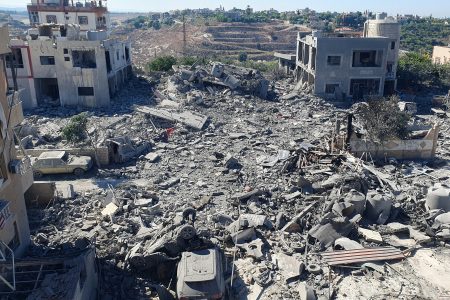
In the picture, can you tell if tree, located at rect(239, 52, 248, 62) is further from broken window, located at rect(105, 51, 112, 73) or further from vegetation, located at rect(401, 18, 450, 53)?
broken window, located at rect(105, 51, 112, 73)

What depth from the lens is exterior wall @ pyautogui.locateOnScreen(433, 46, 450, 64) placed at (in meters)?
52.9

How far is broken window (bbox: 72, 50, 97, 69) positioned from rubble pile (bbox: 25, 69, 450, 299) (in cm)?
775

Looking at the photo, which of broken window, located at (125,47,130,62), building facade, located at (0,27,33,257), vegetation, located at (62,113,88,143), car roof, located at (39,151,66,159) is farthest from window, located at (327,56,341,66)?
building facade, located at (0,27,33,257)

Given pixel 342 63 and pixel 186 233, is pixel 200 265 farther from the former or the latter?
pixel 342 63

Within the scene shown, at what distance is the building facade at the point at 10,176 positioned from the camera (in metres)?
11.6

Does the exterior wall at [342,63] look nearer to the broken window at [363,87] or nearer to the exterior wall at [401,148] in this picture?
the broken window at [363,87]

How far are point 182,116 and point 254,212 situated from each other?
43.5 ft

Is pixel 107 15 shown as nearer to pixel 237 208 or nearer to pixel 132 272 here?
pixel 237 208

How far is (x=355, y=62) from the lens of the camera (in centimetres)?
3491

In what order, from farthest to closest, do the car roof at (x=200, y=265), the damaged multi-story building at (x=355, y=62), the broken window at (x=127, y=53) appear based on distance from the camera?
the broken window at (x=127, y=53) < the damaged multi-story building at (x=355, y=62) < the car roof at (x=200, y=265)

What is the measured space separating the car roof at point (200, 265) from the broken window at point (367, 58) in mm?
27609

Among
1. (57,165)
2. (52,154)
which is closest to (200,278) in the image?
(57,165)

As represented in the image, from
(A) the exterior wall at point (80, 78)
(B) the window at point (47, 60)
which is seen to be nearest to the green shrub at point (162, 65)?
(A) the exterior wall at point (80, 78)

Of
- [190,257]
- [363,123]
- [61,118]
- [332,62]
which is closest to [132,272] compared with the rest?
[190,257]
